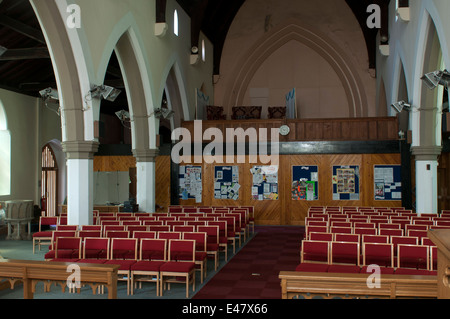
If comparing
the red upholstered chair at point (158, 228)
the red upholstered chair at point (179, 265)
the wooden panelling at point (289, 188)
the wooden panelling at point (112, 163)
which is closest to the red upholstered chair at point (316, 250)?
the red upholstered chair at point (179, 265)

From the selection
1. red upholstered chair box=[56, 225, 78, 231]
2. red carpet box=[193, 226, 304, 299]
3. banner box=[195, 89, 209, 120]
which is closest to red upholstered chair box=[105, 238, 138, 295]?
red carpet box=[193, 226, 304, 299]

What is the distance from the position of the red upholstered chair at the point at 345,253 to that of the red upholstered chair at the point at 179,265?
2329 mm

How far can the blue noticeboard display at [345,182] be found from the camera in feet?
59.2

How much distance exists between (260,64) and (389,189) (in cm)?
1109

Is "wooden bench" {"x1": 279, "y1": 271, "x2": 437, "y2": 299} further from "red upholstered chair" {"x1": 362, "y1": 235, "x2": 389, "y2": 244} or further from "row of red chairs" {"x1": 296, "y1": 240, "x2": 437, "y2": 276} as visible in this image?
"red upholstered chair" {"x1": 362, "y1": 235, "x2": 389, "y2": 244}

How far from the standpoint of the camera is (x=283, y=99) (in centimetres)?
2491

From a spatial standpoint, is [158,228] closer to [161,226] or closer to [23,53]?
[161,226]

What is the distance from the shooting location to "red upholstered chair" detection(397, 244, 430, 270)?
6882 millimetres

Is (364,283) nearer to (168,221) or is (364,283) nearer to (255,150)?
(168,221)

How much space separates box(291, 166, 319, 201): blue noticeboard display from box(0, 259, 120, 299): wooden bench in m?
14.5

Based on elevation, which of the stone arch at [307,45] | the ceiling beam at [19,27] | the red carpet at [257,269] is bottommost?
the red carpet at [257,269]

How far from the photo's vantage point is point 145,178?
15.9 meters

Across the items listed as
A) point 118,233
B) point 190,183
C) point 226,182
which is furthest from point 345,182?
point 118,233

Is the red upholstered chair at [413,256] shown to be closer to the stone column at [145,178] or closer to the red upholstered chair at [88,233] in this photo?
the red upholstered chair at [88,233]
